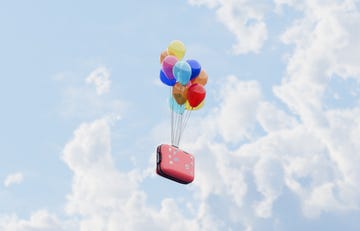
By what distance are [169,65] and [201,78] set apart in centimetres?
169

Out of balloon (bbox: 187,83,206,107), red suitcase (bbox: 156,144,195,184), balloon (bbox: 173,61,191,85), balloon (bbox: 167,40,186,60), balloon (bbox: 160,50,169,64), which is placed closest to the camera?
red suitcase (bbox: 156,144,195,184)

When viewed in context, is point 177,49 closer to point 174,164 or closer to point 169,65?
point 169,65

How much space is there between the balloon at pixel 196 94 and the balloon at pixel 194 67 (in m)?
0.49

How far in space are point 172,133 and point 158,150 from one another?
90cm

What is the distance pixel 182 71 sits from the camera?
27.1 m

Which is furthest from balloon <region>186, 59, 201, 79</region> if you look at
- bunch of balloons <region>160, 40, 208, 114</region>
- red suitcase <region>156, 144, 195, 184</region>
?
red suitcase <region>156, 144, 195, 184</region>

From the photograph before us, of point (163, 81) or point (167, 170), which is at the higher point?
point (163, 81)

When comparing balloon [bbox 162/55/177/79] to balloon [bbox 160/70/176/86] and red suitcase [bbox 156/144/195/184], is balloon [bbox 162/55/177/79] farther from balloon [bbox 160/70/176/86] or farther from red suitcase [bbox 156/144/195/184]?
red suitcase [bbox 156/144/195/184]

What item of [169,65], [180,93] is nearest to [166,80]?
[169,65]

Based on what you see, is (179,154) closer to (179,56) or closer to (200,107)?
(200,107)

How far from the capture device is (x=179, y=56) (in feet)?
94.8

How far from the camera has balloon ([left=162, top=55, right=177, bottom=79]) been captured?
27641 millimetres

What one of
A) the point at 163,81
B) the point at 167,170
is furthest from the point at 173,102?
Result: the point at 167,170

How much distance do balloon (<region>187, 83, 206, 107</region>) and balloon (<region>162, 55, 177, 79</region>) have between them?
98 cm
